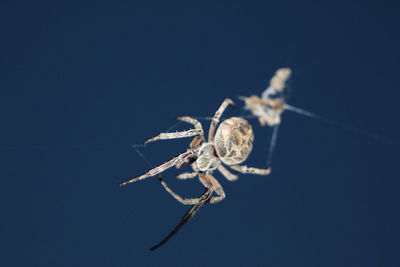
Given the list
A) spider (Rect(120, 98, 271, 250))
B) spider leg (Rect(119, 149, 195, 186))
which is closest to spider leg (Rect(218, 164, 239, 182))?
spider (Rect(120, 98, 271, 250))

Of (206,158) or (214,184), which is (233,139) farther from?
(214,184)

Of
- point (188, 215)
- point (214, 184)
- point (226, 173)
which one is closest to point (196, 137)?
point (214, 184)

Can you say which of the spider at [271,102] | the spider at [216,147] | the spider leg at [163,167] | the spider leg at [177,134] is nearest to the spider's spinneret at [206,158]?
the spider at [216,147]

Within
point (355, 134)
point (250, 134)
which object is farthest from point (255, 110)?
point (355, 134)

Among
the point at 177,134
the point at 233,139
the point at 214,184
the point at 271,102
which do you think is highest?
the point at 271,102

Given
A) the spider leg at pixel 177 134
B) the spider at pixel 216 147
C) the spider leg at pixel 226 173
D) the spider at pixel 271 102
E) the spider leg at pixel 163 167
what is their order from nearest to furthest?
the spider leg at pixel 163 167, the spider leg at pixel 177 134, the spider at pixel 216 147, the spider leg at pixel 226 173, the spider at pixel 271 102

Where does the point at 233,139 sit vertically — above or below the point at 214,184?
above

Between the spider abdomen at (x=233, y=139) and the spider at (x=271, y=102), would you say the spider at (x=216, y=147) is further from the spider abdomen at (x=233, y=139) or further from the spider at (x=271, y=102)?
the spider at (x=271, y=102)

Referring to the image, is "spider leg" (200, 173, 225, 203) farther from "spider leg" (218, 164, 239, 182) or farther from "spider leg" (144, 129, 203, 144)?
"spider leg" (144, 129, 203, 144)

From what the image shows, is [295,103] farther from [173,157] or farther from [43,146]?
[43,146]
